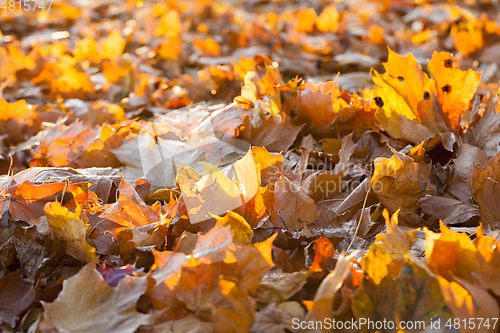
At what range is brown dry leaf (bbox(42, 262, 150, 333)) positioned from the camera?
657 mm

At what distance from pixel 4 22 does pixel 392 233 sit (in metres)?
3.50

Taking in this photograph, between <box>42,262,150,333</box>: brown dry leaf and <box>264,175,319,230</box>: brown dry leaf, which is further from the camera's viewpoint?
<box>264,175,319,230</box>: brown dry leaf

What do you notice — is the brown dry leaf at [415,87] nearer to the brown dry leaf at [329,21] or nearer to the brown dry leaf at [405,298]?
the brown dry leaf at [405,298]

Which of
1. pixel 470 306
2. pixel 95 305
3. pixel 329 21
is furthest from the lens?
pixel 329 21

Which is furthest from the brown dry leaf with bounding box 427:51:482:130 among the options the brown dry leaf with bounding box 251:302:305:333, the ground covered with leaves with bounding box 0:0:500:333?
the brown dry leaf with bounding box 251:302:305:333

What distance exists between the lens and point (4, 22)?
3180mm

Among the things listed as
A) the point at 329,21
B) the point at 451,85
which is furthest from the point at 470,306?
the point at 329,21

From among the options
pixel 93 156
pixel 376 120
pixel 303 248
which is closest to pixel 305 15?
pixel 376 120

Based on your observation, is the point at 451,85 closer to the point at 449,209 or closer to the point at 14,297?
the point at 449,209

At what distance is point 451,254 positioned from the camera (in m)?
0.67
